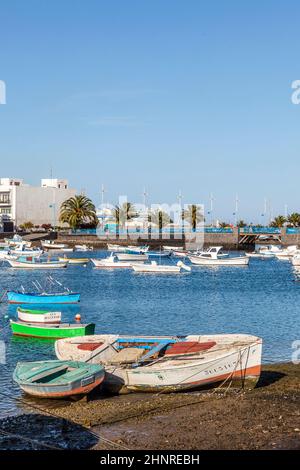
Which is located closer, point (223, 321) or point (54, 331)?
point (54, 331)

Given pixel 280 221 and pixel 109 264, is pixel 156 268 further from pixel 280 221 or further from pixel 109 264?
pixel 280 221

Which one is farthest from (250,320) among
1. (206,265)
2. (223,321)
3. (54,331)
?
(206,265)

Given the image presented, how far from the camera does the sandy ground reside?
66.7 feet

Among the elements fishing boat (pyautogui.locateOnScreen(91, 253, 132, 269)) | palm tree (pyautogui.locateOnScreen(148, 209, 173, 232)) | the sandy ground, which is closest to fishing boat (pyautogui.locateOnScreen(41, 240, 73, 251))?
palm tree (pyautogui.locateOnScreen(148, 209, 173, 232))

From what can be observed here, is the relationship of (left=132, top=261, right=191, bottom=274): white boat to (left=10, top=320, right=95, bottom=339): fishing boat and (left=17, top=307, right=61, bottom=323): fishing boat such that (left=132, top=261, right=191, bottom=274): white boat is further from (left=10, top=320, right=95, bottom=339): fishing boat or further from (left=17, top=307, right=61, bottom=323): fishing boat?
(left=10, top=320, right=95, bottom=339): fishing boat

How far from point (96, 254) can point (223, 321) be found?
87.4 m

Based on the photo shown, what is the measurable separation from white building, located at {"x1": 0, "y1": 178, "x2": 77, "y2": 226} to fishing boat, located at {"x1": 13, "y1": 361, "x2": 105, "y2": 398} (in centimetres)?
15687

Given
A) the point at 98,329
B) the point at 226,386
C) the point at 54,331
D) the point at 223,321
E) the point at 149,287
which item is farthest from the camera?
the point at 149,287

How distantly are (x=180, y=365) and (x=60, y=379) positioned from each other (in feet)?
14.9

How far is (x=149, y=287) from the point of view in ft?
247

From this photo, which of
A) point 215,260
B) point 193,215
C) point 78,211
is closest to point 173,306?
point 215,260

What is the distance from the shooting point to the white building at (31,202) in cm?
18425
